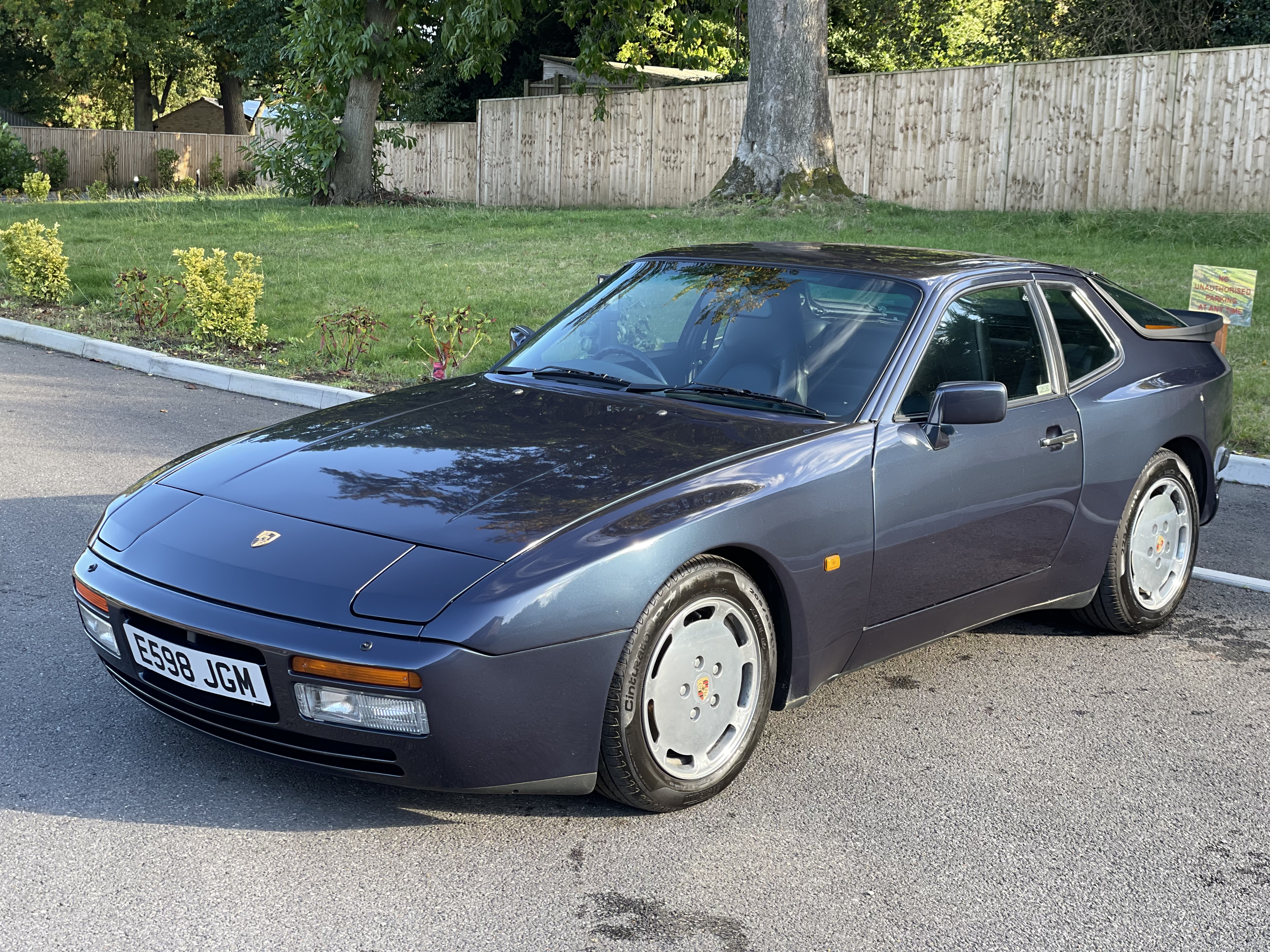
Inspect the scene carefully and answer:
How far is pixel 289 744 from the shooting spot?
10.7ft

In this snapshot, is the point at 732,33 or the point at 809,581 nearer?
the point at 809,581

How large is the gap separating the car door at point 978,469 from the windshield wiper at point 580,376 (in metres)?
0.97

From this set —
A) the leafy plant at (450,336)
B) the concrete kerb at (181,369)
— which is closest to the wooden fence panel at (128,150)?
the concrete kerb at (181,369)

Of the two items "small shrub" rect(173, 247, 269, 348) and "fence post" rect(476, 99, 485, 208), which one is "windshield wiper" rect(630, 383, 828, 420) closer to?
"small shrub" rect(173, 247, 269, 348)

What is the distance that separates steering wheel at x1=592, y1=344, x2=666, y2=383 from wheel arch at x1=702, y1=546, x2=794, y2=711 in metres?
1.01

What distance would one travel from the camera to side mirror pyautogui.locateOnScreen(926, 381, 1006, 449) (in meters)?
4.12

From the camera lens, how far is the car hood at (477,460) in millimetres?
3443

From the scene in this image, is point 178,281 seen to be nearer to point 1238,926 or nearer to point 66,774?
point 66,774

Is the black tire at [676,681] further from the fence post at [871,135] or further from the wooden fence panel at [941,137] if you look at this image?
the fence post at [871,135]

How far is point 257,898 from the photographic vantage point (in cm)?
305

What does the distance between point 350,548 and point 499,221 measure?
702 inches

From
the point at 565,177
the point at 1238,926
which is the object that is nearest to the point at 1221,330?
the point at 1238,926

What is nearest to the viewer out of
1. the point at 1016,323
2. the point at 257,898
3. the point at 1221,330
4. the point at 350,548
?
the point at 257,898

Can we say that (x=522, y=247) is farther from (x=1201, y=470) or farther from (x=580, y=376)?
(x=580, y=376)
